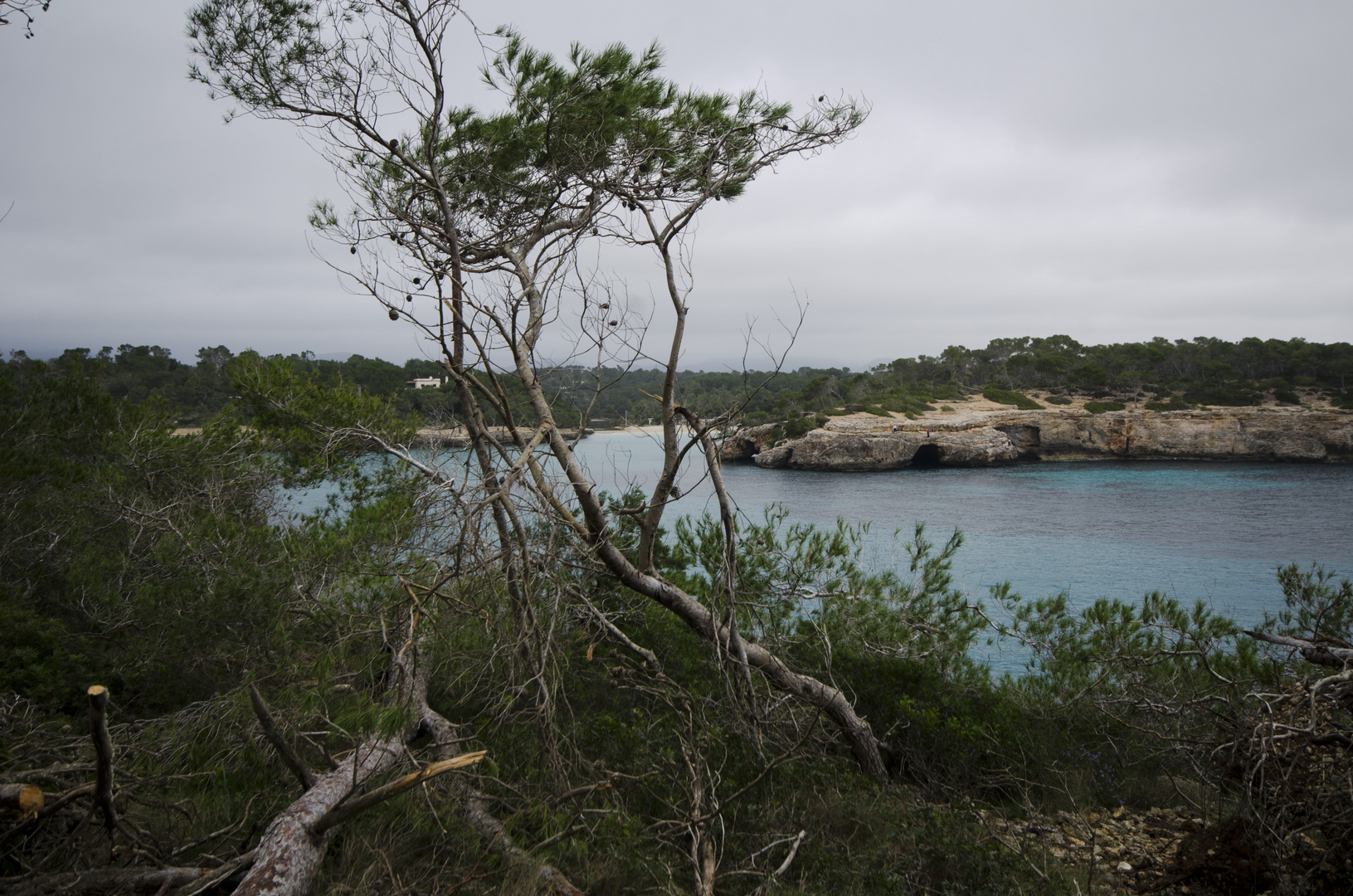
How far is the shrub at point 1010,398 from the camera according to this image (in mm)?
36566

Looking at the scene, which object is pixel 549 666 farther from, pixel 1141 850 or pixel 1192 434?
pixel 1192 434

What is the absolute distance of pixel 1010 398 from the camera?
38188mm

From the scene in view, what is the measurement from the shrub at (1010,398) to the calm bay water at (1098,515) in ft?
16.4

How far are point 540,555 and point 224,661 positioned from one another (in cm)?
325

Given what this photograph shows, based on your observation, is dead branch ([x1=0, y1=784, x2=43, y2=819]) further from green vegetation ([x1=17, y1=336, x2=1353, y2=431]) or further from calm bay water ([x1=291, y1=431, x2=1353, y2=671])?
green vegetation ([x1=17, y1=336, x2=1353, y2=431])

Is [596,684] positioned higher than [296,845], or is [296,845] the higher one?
[296,845]

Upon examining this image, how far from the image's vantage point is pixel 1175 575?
575 inches

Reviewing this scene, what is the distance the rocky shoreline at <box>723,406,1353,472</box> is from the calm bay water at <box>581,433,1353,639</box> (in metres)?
0.89

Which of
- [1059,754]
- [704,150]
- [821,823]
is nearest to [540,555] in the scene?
[821,823]

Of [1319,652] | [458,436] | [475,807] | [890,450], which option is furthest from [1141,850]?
[890,450]

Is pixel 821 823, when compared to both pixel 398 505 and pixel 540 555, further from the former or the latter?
pixel 398 505

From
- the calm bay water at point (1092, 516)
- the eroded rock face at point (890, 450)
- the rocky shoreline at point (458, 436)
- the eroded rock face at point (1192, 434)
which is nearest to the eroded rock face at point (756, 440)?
the eroded rock face at point (890, 450)

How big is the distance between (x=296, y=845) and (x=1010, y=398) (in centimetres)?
4167

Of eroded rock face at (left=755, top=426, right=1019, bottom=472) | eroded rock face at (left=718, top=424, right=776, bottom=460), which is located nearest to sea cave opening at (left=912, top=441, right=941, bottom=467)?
eroded rock face at (left=755, top=426, right=1019, bottom=472)
